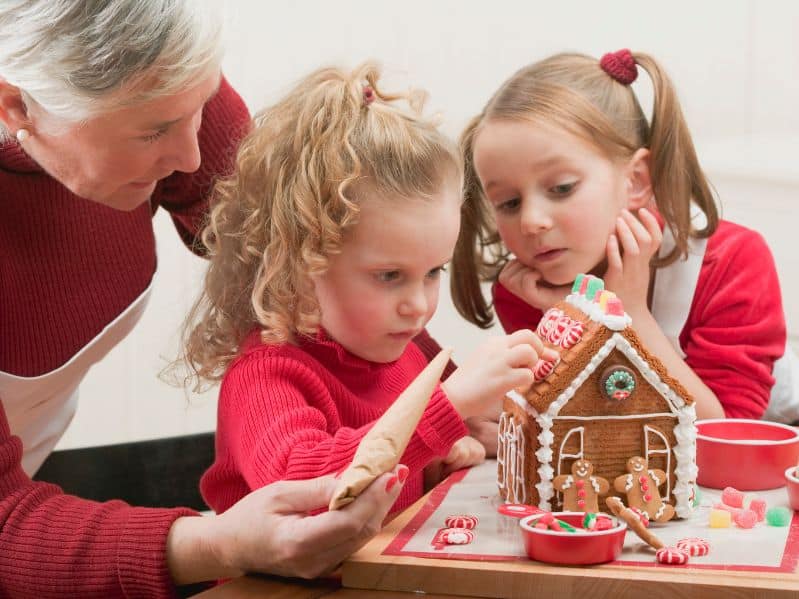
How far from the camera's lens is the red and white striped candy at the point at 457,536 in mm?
1120

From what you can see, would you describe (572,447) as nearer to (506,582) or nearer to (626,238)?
(506,582)

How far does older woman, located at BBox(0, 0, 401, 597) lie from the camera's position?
1.05 m

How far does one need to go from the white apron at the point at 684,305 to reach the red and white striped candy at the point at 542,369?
524 millimetres

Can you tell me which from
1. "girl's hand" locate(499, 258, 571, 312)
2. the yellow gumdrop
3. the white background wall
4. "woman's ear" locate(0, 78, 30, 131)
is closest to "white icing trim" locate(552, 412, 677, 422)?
the yellow gumdrop

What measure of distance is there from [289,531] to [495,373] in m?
0.27

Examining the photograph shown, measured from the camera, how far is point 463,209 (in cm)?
174

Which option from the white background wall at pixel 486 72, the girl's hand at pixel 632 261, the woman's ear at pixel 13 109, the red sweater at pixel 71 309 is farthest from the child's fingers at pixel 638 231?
the white background wall at pixel 486 72

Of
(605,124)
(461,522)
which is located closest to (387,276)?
(461,522)

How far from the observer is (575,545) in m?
1.05

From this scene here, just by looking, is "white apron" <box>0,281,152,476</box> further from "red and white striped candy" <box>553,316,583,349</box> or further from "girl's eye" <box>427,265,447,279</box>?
"red and white striped candy" <box>553,316,583,349</box>

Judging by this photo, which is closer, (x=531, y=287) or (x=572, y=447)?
(x=572, y=447)

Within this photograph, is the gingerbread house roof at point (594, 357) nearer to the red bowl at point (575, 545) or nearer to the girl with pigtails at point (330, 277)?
the girl with pigtails at point (330, 277)

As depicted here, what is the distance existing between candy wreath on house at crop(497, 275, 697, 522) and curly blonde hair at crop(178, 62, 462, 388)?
0.79 feet

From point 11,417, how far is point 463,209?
2.24ft
